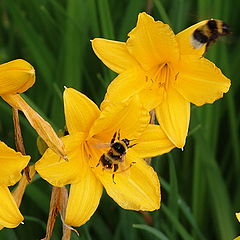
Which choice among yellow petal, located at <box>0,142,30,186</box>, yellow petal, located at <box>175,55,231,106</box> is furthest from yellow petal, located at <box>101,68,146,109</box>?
yellow petal, located at <box>0,142,30,186</box>

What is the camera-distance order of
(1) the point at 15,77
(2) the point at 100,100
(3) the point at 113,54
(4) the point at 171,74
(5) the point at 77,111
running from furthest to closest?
(2) the point at 100,100, (4) the point at 171,74, (3) the point at 113,54, (5) the point at 77,111, (1) the point at 15,77

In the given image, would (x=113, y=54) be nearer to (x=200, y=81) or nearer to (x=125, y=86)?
(x=125, y=86)

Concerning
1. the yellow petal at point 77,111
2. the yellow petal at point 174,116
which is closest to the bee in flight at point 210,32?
the yellow petal at point 174,116

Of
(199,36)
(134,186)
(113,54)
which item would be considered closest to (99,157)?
(134,186)

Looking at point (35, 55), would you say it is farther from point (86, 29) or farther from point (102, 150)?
point (102, 150)

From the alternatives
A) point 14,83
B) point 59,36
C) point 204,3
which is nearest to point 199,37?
point 14,83
